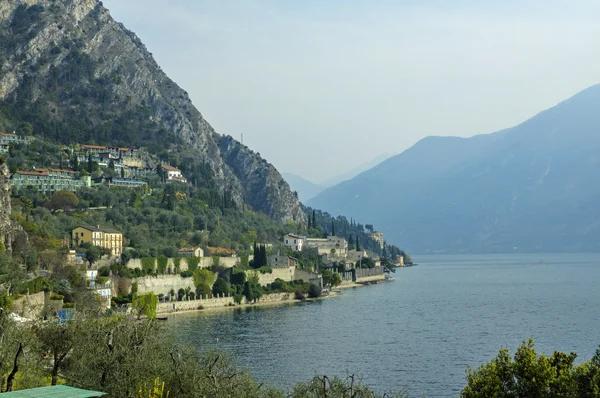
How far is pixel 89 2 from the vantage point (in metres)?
159

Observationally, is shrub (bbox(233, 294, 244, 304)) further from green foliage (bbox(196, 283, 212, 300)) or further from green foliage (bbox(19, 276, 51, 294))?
green foliage (bbox(19, 276, 51, 294))

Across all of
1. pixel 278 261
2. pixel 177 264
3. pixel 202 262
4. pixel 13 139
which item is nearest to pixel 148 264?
pixel 177 264

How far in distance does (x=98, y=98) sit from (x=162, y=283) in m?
72.3

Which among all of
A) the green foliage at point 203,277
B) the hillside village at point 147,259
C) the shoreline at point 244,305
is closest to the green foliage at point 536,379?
the hillside village at point 147,259

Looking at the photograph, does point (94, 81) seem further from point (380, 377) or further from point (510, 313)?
point (380, 377)

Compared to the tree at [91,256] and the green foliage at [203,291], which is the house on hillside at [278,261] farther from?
the tree at [91,256]

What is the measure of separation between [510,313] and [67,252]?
1609 inches

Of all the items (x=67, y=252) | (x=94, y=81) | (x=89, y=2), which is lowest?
(x=67, y=252)

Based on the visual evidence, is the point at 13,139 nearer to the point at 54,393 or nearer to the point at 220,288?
the point at 220,288

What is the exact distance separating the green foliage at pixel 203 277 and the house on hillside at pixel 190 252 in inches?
195

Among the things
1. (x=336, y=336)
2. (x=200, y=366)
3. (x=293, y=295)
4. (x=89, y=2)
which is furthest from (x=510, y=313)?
(x=89, y=2)

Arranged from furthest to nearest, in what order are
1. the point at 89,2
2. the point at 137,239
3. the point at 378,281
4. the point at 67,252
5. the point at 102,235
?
the point at 89,2, the point at 378,281, the point at 137,239, the point at 102,235, the point at 67,252

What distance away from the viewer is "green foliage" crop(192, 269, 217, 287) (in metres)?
87.2

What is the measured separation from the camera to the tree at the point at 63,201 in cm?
9869
